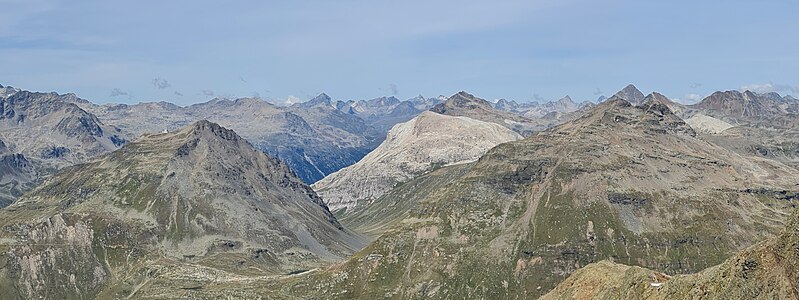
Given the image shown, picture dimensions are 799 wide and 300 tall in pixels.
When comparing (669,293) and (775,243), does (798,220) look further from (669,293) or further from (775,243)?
(669,293)

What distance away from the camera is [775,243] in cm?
14562

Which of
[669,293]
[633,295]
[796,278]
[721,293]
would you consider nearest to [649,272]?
[633,295]

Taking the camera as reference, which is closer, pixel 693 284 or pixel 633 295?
pixel 693 284

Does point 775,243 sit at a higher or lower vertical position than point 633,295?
higher

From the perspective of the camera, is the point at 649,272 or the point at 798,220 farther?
the point at 649,272

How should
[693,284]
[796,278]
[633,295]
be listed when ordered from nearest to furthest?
[796,278], [693,284], [633,295]

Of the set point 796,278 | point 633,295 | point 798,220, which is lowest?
point 633,295

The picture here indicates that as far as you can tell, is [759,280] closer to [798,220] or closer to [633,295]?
[798,220]

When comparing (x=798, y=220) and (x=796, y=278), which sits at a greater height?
(x=798, y=220)

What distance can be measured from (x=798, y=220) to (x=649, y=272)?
54628mm

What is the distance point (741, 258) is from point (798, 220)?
45.1 ft

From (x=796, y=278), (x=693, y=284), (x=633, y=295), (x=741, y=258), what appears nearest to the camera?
(x=796, y=278)

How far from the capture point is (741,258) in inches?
5906

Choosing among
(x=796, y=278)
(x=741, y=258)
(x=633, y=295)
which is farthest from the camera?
(x=633, y=295)
